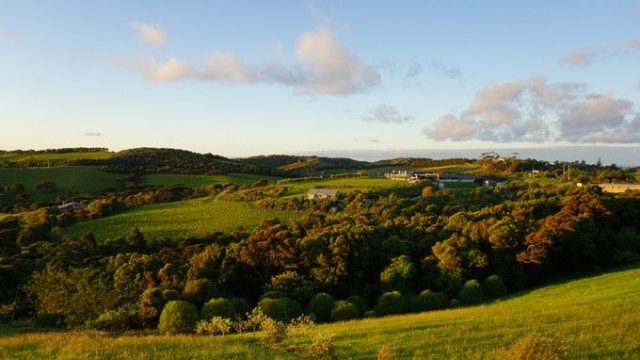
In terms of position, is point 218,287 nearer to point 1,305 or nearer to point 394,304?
point 394,304

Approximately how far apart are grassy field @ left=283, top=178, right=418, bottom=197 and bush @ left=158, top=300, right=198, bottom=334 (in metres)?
68.7

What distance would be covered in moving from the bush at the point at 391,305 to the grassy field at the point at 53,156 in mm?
145011

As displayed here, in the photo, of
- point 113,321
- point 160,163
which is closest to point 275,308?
point 113,321

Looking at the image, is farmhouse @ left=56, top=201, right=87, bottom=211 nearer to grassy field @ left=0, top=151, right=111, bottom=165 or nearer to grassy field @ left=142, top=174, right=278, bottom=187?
grassy field @ left=142, top=174, right=278, bottom=187

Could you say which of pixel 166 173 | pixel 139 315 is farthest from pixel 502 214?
pixel 166 173

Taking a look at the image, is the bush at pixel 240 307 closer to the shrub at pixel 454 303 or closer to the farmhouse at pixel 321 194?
the shrub at pixel 454 303

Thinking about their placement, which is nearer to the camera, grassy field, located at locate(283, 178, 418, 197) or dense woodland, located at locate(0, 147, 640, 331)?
dense woodland, located at locate(0, 147, 640, 331)

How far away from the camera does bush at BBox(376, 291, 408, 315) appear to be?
41.6m

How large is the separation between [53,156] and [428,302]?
160846 mm

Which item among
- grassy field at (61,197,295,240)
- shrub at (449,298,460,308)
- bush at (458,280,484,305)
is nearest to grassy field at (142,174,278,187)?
grassy field at (61,197,295,240)

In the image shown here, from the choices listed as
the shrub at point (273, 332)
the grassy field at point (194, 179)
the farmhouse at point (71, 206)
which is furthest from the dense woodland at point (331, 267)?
the grassy field at point (194, 179)

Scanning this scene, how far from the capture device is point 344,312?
4031 cm

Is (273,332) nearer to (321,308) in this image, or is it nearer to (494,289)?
(321,308)

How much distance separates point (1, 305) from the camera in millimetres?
57688
